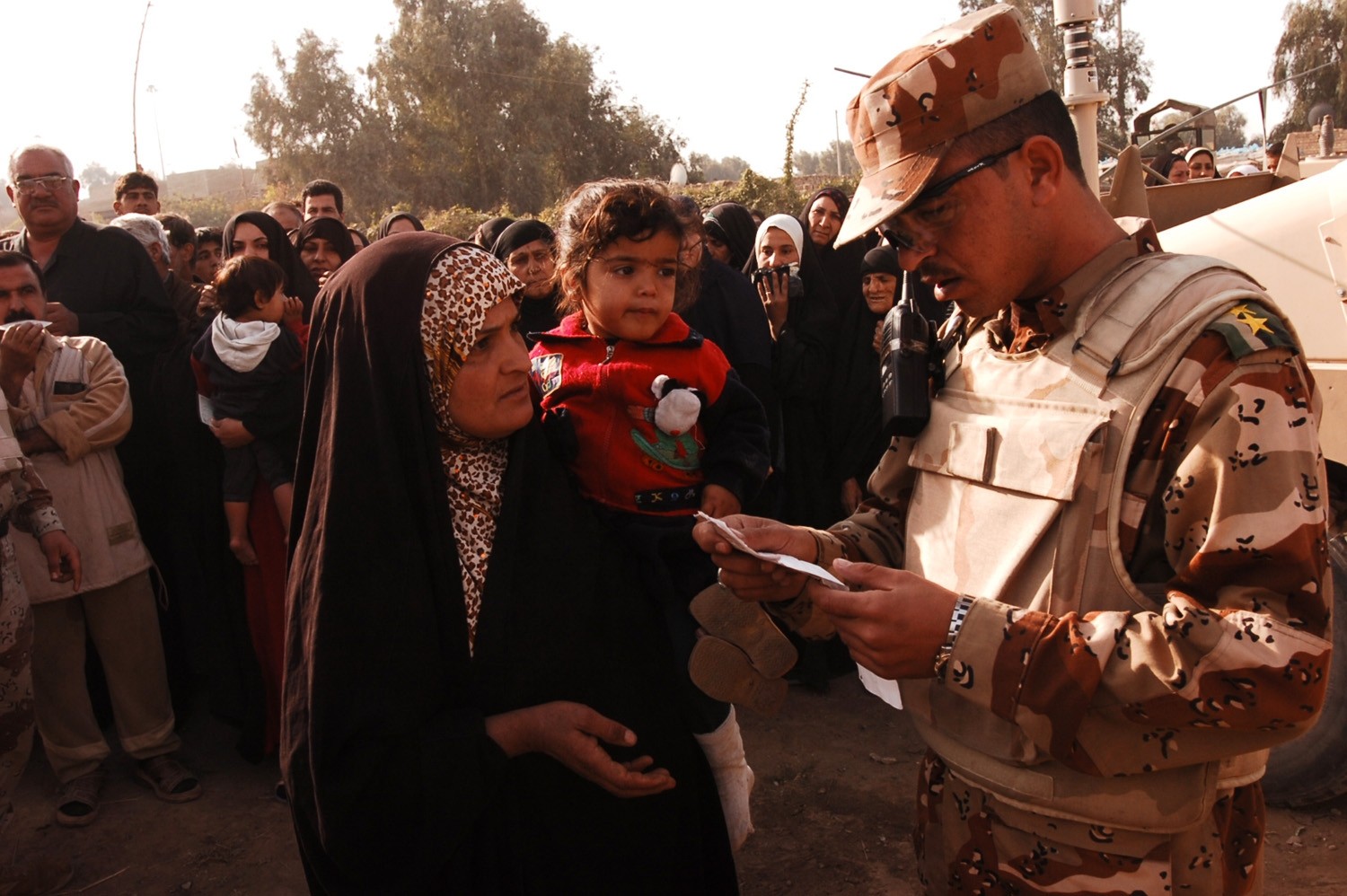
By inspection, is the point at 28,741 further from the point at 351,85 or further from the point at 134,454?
the point at 351,85

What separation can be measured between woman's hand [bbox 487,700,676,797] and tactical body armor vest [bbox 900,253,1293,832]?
0.64 m

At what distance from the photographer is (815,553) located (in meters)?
1.85

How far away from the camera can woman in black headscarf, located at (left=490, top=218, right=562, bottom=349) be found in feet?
14.7

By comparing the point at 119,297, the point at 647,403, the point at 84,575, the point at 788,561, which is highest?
the point at 119,297

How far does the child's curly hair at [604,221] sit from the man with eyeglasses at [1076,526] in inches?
45.5

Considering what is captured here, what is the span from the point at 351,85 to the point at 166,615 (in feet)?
115

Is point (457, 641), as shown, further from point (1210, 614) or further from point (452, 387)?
point (1210, 614)

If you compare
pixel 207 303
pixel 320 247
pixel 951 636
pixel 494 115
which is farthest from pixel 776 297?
pixel 494 115

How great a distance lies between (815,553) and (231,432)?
10.6 feet

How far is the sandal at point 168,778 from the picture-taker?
168 inches

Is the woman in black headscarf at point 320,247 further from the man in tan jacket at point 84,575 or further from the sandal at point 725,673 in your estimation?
the sandal at point 725,673

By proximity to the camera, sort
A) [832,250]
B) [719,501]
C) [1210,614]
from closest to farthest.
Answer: [1210,614] < [719,501] < [832,250]

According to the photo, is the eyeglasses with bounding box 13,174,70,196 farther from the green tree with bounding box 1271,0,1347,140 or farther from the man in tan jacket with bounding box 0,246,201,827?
the green tree with bounding box 1271,0,1347,140

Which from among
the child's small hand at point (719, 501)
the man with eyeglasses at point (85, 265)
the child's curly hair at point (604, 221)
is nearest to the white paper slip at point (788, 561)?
the child's small hand at point (719, 501)
